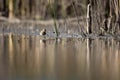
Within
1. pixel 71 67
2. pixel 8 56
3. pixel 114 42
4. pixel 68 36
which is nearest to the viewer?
pixel 71 67

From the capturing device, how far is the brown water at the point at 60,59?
4.00 metres

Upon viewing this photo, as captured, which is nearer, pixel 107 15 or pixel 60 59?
pixel 60 59

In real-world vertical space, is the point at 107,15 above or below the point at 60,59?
above

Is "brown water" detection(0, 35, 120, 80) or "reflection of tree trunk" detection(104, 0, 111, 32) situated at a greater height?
"reflection of tree trunk" detection(104, 0, 111, 32)

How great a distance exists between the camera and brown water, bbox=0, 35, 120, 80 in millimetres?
3996

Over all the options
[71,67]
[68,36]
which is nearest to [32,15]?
[68,36]

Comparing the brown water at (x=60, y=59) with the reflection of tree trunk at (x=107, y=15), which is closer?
the brown water at (x=60, y=59)

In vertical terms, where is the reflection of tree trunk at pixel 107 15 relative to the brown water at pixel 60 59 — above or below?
above

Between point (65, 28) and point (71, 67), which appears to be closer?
point (71, 67)

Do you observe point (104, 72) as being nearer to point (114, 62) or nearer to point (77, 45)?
point (114, 62)

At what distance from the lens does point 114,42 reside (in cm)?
630

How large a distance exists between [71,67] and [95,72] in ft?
1.07

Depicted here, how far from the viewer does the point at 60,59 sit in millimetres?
4895

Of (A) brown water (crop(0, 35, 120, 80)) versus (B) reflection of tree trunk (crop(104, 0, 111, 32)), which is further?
(B) reflection of tree trunk (crop(104, 0, 111, 32))
